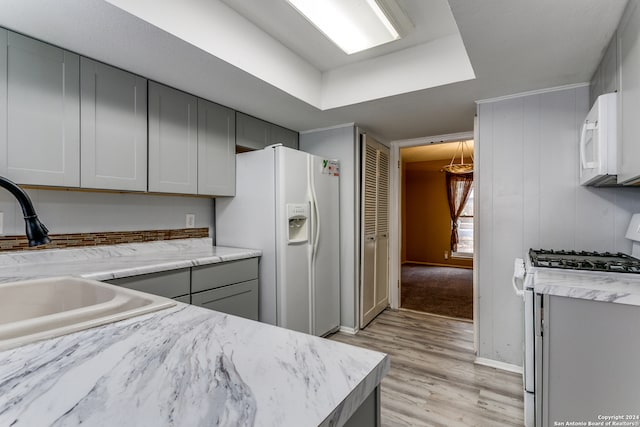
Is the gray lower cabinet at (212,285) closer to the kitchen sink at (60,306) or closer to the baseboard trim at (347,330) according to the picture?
the kitchen sink at (60,306)

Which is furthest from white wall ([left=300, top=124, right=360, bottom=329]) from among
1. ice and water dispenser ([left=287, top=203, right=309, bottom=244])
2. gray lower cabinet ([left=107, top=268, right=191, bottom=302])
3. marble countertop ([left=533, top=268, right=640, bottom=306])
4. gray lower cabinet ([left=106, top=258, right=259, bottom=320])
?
marble countertop ([left=533, top=268, right=640, bottom=306])

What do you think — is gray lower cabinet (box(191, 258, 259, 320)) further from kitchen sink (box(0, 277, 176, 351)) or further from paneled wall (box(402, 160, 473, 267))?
paneled wall (box(402, 160, 473, 267))

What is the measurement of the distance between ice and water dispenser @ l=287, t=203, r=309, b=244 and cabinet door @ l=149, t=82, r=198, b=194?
0.78 m

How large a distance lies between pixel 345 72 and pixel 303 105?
438 mm

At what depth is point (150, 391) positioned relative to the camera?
0.51m

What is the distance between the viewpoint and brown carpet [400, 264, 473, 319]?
387 centimetres

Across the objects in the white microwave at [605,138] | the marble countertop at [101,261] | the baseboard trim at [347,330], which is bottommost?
the baseboard trim at [347,330]

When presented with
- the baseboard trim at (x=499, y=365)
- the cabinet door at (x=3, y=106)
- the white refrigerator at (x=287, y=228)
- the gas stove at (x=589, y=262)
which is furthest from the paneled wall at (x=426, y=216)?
the cabinet door at (x=3, y=106)

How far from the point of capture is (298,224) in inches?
107

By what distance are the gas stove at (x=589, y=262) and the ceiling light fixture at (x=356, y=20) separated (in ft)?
5.09

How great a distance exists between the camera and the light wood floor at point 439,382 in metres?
1.84

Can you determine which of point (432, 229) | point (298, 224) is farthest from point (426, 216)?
point (298, 224)

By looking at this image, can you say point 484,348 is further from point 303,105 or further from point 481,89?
point 303,105

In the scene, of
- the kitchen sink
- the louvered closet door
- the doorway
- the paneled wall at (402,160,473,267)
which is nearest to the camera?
the kitchen sink
